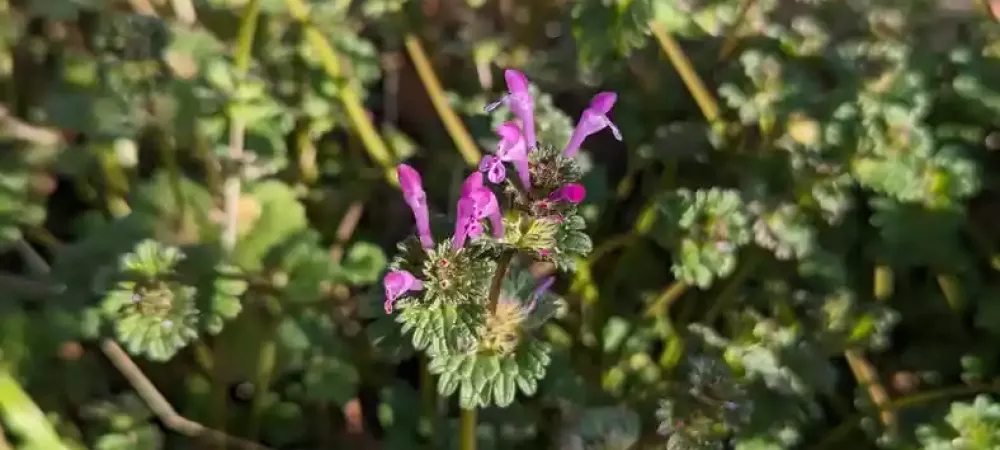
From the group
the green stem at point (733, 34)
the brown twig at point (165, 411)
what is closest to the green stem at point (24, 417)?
the brown twig at point (165, 411)

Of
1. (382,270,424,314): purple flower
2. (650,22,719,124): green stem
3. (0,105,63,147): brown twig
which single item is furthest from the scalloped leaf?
(0,105,63,147): brown twig

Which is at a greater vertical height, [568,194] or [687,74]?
[687,74]

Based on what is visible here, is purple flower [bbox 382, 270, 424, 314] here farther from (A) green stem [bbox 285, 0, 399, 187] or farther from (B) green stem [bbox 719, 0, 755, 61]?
(B) green stem [bbox 719, 0, 755, 61]

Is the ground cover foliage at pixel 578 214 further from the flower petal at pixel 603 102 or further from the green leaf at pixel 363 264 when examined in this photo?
the flower petal at pixel 603 102

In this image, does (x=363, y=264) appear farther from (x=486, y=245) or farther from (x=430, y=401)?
(x=486, y=245)

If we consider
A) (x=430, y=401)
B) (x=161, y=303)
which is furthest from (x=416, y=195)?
(x=430, y=401)
